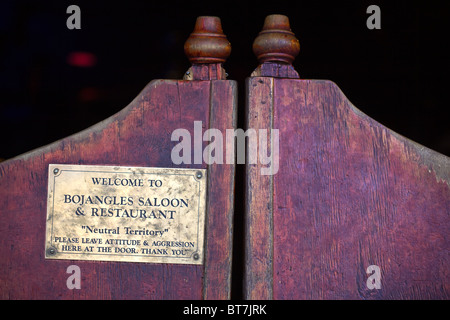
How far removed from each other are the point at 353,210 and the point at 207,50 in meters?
0.47

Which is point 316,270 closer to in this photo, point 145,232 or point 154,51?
point 145,232

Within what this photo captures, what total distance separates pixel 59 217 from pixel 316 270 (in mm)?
573

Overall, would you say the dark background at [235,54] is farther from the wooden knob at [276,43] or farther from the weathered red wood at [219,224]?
the weathered red wood at [219,224]

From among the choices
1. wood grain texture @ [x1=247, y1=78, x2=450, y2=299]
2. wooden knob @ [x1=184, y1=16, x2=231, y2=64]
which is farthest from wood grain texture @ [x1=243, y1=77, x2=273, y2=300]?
wooden knob @ [x1=184, y1=16, x2=231, y2=64]

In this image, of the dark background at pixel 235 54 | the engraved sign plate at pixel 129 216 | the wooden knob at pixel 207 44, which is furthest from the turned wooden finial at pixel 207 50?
the dark background at pixel 235 54

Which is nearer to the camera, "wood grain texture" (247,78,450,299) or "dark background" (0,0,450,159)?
"wood grain texture" (247,78,450,299)

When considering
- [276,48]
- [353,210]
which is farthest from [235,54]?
[353,210]

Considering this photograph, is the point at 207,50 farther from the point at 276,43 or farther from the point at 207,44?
the point at 276,43

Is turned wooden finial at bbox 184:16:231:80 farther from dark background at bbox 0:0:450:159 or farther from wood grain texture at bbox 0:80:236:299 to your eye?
dark background at bbox 0:0:450:159

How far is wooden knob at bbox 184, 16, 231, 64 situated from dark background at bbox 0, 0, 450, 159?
1.15 meters

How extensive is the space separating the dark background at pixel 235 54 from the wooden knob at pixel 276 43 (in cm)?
112

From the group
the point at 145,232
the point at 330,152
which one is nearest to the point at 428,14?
the point at 330,152

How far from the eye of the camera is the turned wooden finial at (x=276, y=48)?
1043 millimetres

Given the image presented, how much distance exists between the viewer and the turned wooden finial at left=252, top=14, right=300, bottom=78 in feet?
3.42
